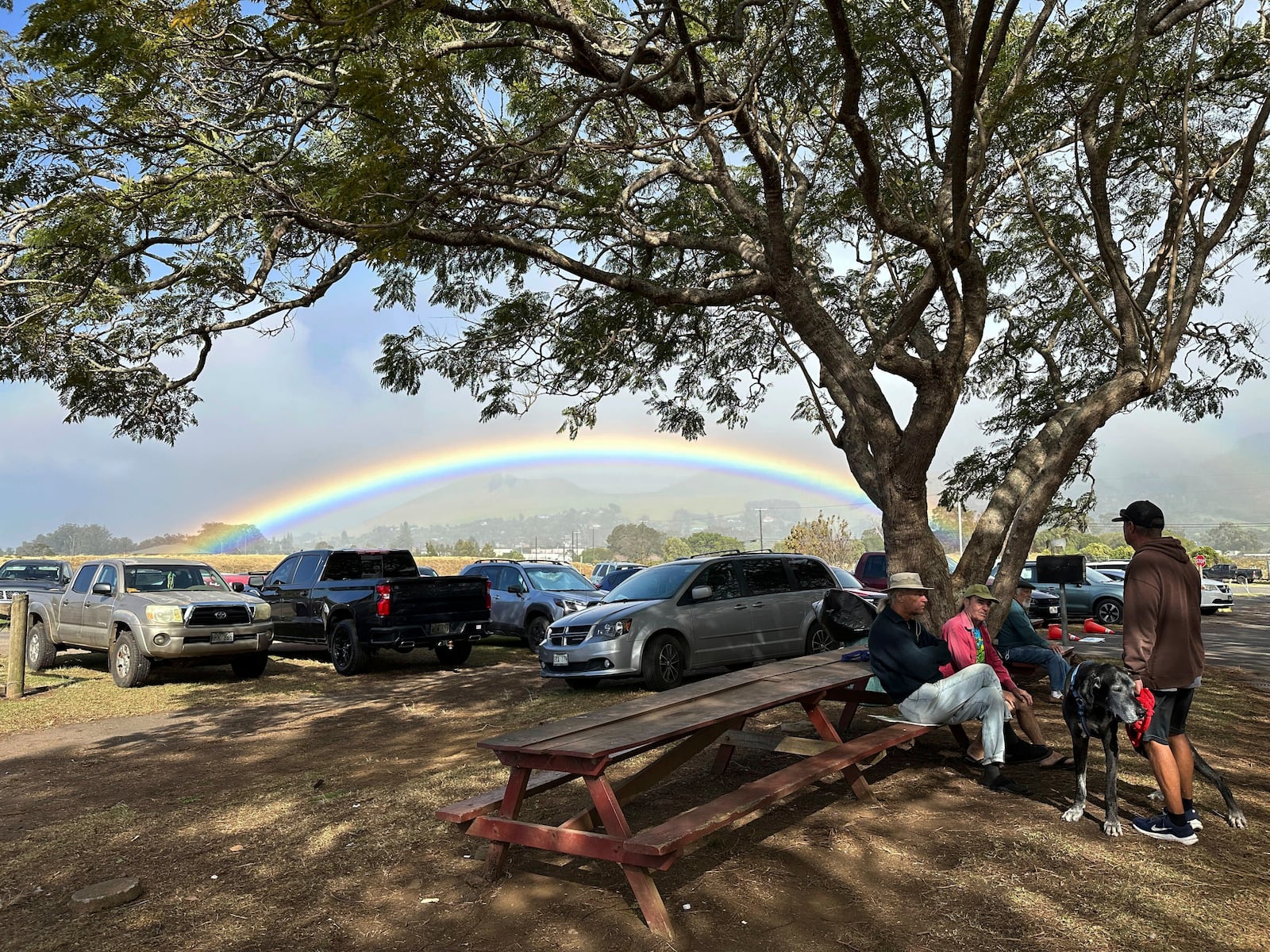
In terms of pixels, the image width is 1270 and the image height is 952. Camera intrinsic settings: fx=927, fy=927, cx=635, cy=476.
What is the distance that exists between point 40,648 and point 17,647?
3281 mm

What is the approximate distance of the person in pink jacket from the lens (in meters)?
6.02

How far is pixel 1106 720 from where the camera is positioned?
5.11 meters

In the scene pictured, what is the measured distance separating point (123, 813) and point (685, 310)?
9078 mm

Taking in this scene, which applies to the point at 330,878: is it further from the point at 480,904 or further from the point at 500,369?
the point at 500,369

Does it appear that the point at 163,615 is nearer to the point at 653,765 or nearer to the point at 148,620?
the point at 148,620

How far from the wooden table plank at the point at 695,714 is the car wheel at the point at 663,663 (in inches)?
165

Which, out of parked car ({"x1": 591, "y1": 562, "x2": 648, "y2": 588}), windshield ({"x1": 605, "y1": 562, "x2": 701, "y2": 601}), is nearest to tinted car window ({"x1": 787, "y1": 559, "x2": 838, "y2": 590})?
windshield ({"x1": 605, "y1": 562, "x2": 701, "y2": 601})

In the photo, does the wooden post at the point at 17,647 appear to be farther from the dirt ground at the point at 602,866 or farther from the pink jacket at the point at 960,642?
the pink jacket at the point at 960,642

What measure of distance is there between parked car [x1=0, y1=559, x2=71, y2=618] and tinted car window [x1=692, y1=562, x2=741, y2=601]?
16410 millimetres

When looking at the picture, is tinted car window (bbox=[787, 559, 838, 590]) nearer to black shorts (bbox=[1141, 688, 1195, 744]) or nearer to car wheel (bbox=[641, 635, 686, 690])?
car wheel (bbox=[641, 635, 686, 690])

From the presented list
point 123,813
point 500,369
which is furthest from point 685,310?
point 123,813

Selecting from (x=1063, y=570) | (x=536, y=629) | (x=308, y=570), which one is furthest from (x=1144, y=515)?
(x=536, y=629)

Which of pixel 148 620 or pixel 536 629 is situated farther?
pixel 536 629

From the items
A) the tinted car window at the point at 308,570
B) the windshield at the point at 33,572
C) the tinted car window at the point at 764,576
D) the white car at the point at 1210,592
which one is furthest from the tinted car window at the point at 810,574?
the windshield at the point at 33,572
